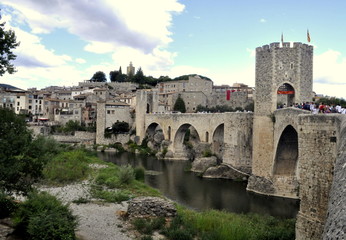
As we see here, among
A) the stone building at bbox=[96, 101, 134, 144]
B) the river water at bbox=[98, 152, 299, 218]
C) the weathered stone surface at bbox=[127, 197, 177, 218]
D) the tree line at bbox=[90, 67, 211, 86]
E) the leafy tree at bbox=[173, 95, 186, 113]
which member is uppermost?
the tree line at bbox=[90, 67, 211, 86]

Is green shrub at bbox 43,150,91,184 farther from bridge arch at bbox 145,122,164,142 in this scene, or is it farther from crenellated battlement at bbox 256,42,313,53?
bridge arch at bbox 145,122,164,142

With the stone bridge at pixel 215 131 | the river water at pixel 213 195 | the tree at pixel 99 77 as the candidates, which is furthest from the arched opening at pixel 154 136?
the tree at pixel 99 77

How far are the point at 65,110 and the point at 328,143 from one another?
158 feet

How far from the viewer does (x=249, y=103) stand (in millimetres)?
56969

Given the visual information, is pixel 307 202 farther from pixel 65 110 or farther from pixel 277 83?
pixel 65 110

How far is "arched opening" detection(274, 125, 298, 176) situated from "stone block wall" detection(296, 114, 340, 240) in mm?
8964

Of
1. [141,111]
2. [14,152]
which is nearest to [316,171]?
[14,152]

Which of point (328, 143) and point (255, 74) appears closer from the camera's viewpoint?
point (328, 143)

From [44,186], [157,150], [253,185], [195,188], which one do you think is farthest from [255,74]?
[157,150]

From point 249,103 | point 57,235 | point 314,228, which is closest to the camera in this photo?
point 57,235

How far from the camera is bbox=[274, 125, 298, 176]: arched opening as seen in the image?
62.8ft

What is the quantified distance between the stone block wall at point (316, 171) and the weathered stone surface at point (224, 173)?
14.4 m

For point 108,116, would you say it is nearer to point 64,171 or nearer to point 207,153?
point 207,153

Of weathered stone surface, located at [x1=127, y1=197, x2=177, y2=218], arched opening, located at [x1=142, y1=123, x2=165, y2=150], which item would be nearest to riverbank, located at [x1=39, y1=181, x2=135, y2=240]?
weathered stone surface, located at [x1=127, y1=197, x2=177, y2=218]
